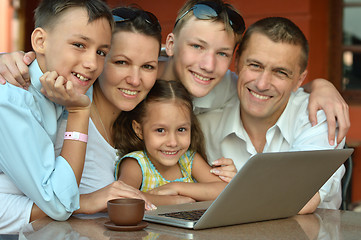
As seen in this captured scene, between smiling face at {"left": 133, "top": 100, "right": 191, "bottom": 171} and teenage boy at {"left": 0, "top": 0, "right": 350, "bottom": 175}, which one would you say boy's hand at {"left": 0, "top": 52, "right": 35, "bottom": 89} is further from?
teenage boy at {"left": 0, "top": 0, "right": 350, "bottom": 175}

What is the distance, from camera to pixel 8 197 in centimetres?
142

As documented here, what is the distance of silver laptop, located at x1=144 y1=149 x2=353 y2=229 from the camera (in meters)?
1.12

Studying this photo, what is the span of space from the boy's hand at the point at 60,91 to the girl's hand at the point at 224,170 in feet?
2.27

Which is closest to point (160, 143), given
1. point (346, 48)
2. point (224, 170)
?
point (224, 170)

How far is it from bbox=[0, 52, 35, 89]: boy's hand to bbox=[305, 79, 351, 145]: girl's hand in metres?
1.09

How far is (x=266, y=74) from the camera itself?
213 centimetres

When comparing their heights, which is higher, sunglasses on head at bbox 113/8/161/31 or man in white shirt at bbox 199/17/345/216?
sunglasses on head at bbox 113/8/161/31

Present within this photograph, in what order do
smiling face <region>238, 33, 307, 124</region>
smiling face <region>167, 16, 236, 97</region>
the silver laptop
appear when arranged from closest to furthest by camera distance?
1. the silver laptop
2. smiling face <region>167, 16, 236, 97</region>
3. smiling face <region>238, 33, 307, 124</region>

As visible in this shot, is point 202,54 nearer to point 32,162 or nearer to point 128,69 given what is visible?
point 128,69

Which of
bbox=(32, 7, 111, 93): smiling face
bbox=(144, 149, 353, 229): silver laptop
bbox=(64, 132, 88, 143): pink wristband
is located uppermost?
bbox=(32, 7, 111, 93): smiling face

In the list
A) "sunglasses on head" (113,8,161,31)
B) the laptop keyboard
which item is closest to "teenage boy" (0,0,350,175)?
"sunglasses on head" (113,8,161,31)

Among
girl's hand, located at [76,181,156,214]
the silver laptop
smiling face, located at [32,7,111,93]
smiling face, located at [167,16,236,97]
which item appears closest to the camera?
the silver laptop

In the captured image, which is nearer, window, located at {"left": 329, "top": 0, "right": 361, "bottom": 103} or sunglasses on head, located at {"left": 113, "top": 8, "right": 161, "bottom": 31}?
sunglasses on head, located at {"left": 113, "top": 8, "right": 161, "bottom": 31}

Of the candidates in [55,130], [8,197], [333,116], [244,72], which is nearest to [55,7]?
[55,130]
